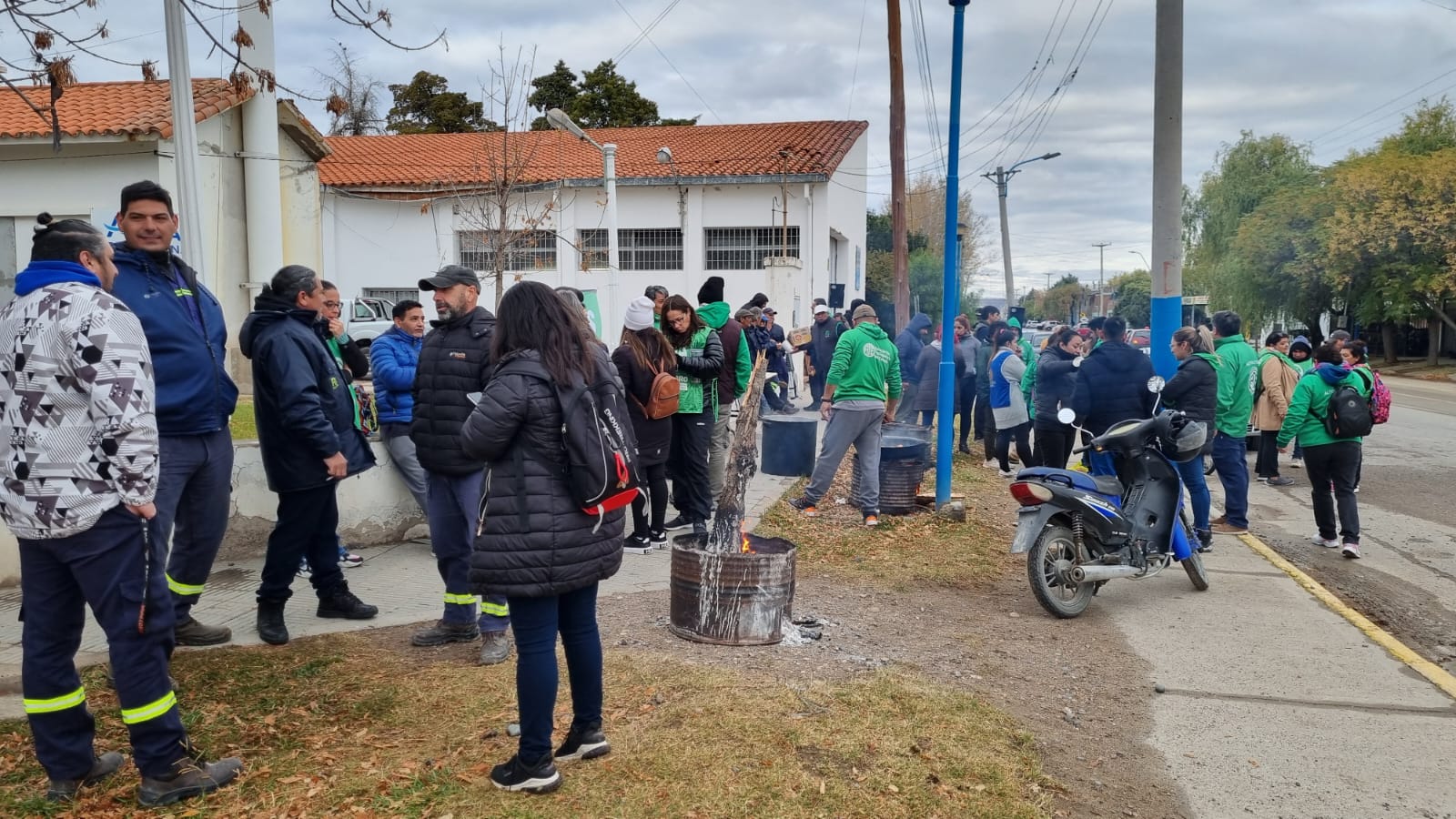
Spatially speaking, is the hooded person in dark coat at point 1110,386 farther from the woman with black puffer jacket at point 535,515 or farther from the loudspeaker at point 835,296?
the loudspeaker at point 835,296

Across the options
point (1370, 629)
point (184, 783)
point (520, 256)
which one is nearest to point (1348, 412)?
point (1370, 629)

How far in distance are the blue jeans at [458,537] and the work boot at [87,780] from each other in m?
1.65

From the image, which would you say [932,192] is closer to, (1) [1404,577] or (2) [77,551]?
(1) [1404,577]

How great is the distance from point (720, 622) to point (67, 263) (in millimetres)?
3425

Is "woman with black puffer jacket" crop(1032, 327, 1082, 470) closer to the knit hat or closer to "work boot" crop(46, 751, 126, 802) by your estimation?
the knit hat

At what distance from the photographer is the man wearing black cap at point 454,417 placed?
5148 mm

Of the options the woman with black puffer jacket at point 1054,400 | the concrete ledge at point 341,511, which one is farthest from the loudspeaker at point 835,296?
the concrete ledge at point 341,511

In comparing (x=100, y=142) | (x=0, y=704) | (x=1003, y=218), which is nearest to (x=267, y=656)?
(x=0, y=704)

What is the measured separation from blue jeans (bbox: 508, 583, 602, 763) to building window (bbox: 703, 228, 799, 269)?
24.2 m

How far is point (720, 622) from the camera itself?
5562mm

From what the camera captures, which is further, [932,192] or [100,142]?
[932,192]

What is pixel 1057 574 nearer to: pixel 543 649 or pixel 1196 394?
pixel 1196 394

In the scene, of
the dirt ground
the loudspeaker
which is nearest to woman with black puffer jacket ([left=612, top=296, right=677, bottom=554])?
the dirt ground

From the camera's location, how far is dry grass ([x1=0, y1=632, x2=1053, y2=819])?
370cm
